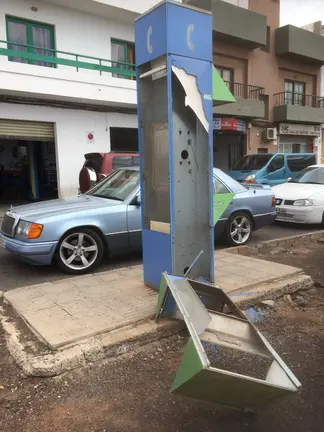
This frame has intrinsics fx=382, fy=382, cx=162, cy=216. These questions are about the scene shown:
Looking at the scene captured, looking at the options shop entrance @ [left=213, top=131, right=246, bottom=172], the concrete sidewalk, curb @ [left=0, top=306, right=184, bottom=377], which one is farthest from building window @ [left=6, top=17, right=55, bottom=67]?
curb @ [left=0, top=306, right=184, bottom=377]

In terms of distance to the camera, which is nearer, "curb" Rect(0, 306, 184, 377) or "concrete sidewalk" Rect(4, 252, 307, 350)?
"curb" Rect(0, 306, 184, 377)

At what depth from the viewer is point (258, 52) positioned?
2045 cm

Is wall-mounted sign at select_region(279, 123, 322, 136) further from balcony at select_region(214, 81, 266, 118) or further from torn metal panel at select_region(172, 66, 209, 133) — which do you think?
torn metal panel at select_region(172, 66, 209, 133)

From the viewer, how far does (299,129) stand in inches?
888

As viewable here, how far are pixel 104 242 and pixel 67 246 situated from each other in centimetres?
60

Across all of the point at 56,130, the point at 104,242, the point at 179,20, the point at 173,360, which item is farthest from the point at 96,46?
the point at 173,360

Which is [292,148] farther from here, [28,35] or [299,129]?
[28,35]

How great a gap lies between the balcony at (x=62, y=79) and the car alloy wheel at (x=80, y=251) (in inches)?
302

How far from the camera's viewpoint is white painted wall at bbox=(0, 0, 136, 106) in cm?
1157

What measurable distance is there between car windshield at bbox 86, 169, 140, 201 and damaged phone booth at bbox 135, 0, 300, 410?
1990mm

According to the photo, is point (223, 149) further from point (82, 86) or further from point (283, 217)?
point (283, 217)

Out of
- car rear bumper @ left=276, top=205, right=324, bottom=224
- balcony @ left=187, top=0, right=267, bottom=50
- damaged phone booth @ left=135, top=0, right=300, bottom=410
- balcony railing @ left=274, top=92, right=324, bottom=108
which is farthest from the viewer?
balcony railing @ left=274, top=92, right=324, bottom=108

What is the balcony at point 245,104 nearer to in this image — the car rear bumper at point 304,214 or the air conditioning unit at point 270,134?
the air conditioning unit at point 270,134

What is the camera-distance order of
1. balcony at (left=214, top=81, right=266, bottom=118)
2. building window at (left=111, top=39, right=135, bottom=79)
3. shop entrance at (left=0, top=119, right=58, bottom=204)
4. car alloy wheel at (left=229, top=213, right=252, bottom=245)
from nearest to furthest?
car alloy wheel at (left=229, top=213, right=252, bottom=245) < building window at (left=111, top=39, right=135, bottom=79) < shop entrance at (left=0, top=119, right=58, bottom=204) < balcony at (left=214, top=81, right=266, bottom=118)
